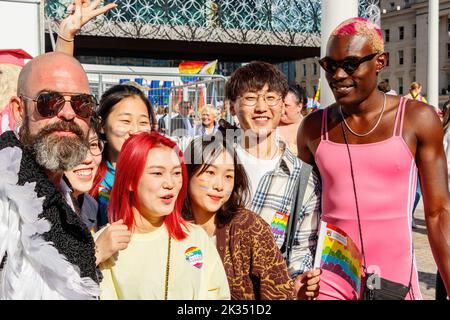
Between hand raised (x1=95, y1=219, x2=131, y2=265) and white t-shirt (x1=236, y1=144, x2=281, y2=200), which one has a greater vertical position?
white t-shirt (x1=236, y1=144, x2=281, y2=200)

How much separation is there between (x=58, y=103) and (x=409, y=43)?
79.2m

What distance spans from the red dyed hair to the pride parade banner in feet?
1.96

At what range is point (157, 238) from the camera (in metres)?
2.54

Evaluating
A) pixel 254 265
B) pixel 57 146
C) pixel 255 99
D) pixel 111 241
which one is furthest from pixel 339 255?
pixel 57 146

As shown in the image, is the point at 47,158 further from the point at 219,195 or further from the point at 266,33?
the point at 266,33

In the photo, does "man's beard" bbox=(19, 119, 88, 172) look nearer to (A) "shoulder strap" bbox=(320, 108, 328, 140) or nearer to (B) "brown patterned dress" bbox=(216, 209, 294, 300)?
(B) "brown patterned dress" bbox=(216, 209, 294, 300)

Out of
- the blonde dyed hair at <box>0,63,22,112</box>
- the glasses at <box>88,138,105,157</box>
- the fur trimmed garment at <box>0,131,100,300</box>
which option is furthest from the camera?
the blonde dyed hair at <box>0,63,22,112</box>

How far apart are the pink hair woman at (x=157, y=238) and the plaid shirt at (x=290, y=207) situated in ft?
1.53

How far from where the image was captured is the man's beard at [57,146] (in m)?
2.07

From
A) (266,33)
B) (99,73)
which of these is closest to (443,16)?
(266,33)

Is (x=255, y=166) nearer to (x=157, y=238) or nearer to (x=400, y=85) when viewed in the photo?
(x=157, y=238)

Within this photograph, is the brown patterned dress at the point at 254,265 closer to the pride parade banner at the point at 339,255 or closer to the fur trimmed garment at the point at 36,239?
the pride parade banner at the point at 339,255

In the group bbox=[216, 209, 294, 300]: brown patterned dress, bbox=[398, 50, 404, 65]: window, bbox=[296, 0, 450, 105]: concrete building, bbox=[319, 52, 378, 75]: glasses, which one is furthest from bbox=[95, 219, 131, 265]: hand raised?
bbox=[398, 50, 404, 65]: window

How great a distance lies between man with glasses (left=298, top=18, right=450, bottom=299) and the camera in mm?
2645
